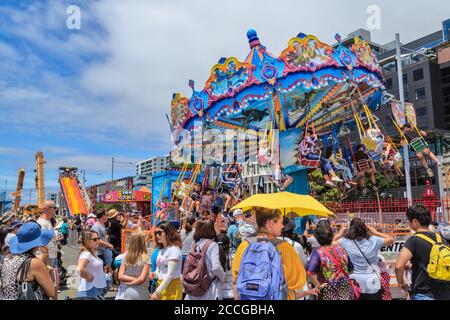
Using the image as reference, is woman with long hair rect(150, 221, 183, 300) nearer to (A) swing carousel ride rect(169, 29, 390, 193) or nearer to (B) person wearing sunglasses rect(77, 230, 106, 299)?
(B) person wearing sunglasses rect(77, 230, 106, 299)

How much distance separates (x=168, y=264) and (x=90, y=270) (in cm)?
87

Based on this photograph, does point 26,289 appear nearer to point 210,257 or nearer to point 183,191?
point 210,257

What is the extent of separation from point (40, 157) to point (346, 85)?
2835 centimetres

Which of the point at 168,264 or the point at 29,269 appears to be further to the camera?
the point at 168,264

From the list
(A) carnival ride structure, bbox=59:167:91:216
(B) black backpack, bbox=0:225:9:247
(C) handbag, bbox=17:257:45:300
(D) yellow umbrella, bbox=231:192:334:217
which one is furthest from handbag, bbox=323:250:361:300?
(A) carnival ride structure, bbox=59:167:91:216

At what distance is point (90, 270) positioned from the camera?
4.42 m

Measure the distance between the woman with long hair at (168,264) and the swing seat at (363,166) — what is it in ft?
35.5

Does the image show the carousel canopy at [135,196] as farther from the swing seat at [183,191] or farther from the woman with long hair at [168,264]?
the woman with long hair at [168,264]

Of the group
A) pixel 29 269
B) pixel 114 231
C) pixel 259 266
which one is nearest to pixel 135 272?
pixel 29 269

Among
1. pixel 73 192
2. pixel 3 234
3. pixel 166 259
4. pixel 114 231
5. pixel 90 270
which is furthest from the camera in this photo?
pixel 73 192

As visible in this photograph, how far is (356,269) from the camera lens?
429cm

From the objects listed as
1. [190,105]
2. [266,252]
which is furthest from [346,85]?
[266,252]

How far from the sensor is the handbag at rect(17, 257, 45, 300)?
10.7 ft
